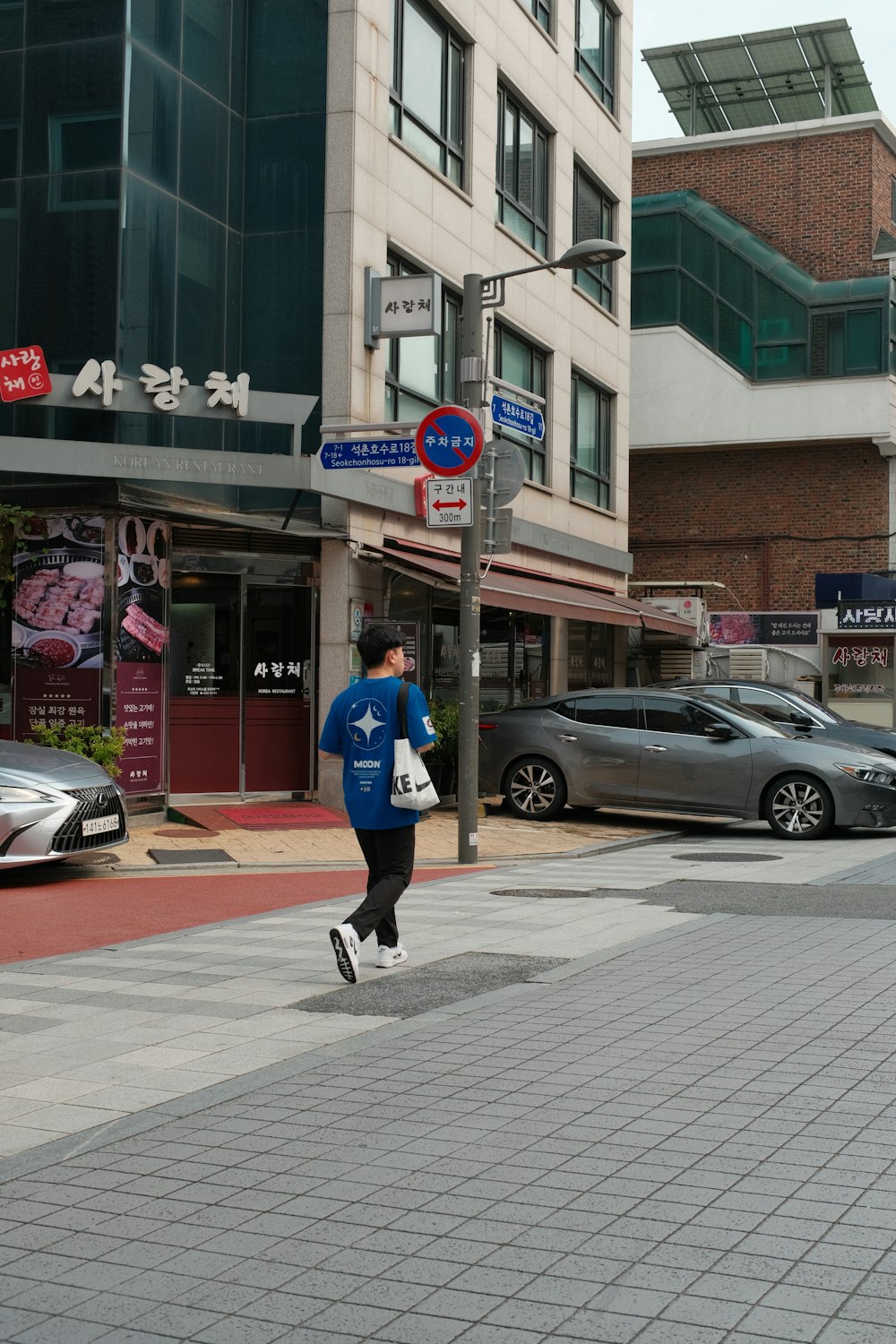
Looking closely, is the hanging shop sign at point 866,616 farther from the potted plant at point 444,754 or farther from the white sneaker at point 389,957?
the white sneaker at point 389,957

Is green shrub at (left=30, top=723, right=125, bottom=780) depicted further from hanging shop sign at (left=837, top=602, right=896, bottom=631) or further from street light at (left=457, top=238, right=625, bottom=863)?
hanging shop sign at (left=837, top=602, right=896, bottom=631)

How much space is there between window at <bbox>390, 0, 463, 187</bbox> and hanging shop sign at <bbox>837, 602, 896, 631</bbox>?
14.5 m

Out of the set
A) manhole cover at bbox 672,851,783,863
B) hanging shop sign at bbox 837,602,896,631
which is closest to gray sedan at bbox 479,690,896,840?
manhole cover at bbox 672,851,783,863

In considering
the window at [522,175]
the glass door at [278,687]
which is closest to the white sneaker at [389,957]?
the glass door at [278,687]

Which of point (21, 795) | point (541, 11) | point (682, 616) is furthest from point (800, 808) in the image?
point (541, 11)

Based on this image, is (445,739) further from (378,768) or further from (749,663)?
(749,663)

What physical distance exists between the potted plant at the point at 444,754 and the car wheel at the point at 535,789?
84cm

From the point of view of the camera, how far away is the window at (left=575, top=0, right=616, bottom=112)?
26.9 m

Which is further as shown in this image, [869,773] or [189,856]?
[869,773]

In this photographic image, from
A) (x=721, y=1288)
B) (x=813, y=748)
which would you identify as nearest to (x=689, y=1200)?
(x=721, y=1288)

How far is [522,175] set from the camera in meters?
23.9

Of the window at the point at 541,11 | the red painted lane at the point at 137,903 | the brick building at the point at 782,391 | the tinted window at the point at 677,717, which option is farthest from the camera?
the brick building at the point at 782,391

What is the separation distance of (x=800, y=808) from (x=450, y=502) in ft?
17.1

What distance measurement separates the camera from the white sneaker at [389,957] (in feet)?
26.6
